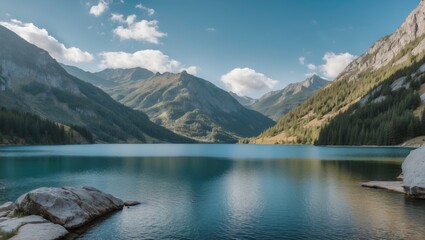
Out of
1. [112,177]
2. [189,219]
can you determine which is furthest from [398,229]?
[112,177]

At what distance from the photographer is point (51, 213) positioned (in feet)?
135

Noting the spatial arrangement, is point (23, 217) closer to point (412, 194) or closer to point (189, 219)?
point (189, 219)

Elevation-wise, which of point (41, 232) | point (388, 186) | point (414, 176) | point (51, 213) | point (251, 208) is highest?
point (414, 176)

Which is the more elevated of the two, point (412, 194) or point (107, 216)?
point (412, 194)

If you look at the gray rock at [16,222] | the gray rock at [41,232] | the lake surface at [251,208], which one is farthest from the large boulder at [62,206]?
the lake surface at [251,208]

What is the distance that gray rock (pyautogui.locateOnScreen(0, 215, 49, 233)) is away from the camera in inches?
1412

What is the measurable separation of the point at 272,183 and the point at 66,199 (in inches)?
1770

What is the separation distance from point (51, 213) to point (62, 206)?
5.71 ft

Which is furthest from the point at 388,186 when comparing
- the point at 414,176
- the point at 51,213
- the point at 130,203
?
the point at 51,213

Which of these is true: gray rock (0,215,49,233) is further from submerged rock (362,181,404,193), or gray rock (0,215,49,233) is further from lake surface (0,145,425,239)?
submerged rock (362,181,404,193)

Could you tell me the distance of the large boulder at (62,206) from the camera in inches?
1625

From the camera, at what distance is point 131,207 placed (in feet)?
173

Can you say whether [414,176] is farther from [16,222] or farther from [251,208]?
[16,222]

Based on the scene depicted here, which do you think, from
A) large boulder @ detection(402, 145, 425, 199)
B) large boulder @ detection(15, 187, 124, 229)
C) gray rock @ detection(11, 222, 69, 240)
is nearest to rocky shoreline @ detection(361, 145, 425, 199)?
large boulder @ detection(402, 145, 425, 199)
